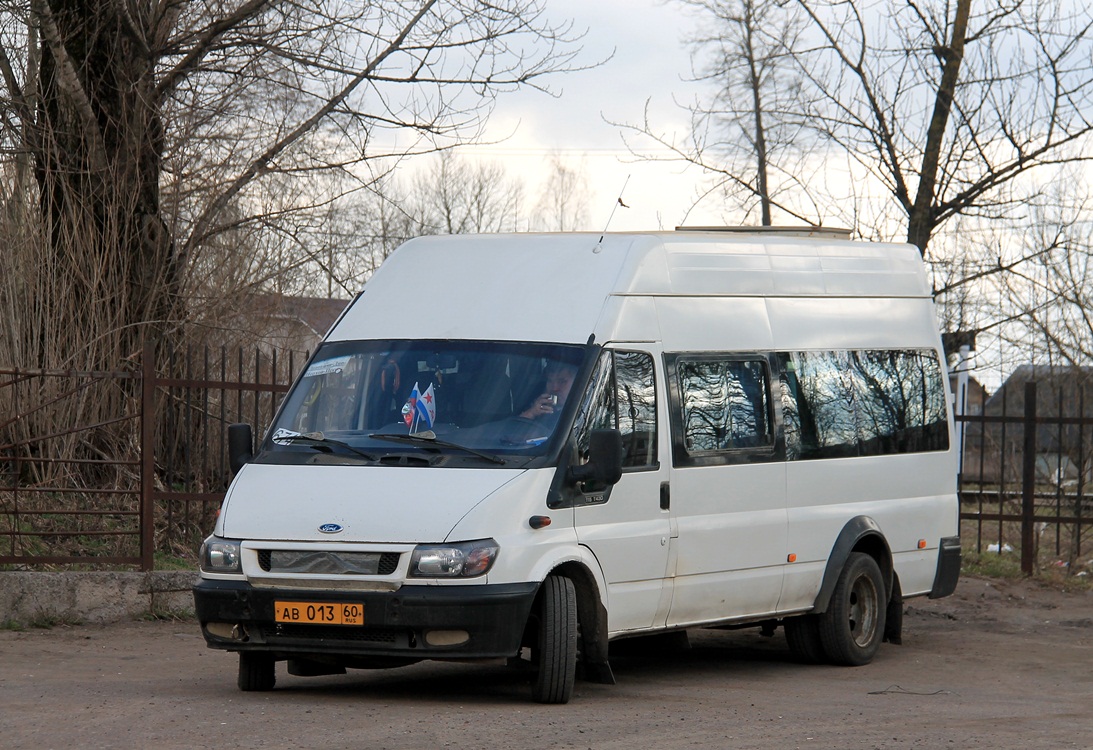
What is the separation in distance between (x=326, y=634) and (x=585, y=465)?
152 cm

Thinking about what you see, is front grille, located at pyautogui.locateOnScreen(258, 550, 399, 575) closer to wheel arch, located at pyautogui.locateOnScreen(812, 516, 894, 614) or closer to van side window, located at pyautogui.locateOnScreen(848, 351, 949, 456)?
wheel arch, located at pyautogui.locateOnScreen(812, 516, 894, 614)

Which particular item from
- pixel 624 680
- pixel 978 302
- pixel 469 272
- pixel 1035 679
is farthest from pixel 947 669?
pixel 978 302

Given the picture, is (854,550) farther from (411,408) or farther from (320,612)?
(320,612)

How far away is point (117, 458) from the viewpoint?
13.7 m

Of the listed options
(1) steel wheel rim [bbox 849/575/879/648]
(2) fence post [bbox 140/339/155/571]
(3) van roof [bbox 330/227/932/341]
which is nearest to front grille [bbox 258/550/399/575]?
(3) van roof [bbox 330/227/932/341]

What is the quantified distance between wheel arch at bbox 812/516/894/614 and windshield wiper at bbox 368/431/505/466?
301 cm

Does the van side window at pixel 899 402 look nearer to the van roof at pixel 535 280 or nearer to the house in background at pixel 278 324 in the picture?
the van roof at pixel 535 280

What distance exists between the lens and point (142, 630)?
451 inches

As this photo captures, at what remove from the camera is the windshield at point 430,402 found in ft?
26.3

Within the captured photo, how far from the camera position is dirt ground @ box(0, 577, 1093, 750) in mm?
6953

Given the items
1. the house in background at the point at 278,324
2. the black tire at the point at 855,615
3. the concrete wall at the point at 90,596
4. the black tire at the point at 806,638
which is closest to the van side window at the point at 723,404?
the black tire at the point at 855,615

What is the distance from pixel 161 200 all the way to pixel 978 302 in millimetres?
10560

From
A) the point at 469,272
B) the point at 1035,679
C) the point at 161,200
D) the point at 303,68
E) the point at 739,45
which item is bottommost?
the point at 1035,679

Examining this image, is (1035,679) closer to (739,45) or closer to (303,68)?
(303,68)
